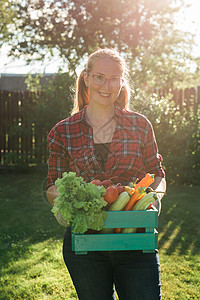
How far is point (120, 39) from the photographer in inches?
596

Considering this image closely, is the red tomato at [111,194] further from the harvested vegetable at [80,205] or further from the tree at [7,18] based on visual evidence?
the tree at [7,18]

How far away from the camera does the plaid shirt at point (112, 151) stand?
7.22ft

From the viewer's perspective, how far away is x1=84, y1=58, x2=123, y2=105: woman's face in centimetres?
220

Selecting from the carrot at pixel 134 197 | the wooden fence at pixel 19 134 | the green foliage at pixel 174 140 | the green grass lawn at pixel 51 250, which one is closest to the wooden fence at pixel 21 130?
the wooden fence at pixel 19 134

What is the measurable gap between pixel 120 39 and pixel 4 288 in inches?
515

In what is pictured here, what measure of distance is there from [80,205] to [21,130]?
860 centimetres

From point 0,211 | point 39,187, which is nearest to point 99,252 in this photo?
point 0,211

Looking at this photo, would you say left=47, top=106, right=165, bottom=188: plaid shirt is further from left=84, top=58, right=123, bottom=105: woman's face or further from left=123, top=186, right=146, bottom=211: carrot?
left=123, top=186, right=146, bottom=211: carrot

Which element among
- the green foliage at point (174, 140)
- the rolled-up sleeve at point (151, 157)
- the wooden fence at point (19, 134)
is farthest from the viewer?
the wooden fence at point (19, 134)

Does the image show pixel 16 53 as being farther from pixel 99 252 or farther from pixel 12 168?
pixel 99 252

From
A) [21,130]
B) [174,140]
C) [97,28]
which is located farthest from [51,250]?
[97,28]

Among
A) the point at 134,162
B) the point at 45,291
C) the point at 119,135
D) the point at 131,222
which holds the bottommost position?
the point at 45,291

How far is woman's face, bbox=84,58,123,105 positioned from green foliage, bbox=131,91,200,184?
5.61 meters

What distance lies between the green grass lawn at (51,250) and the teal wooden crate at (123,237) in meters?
2.09
